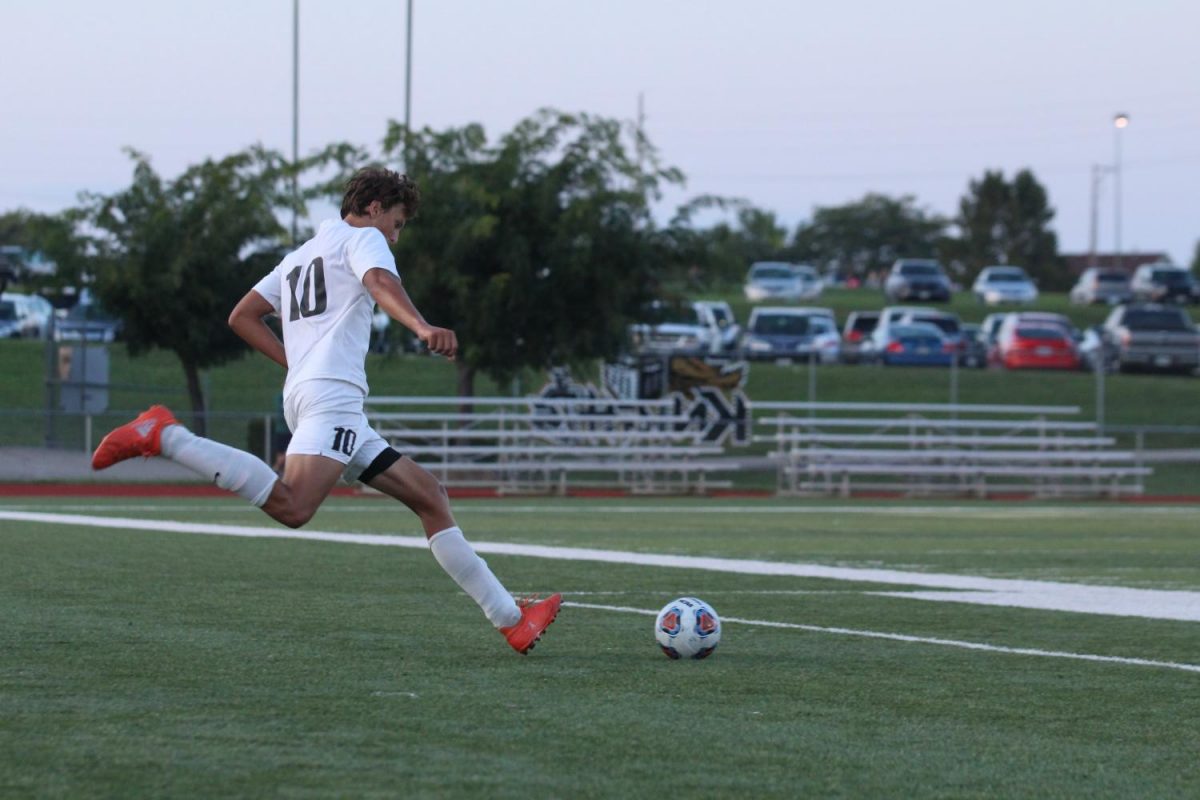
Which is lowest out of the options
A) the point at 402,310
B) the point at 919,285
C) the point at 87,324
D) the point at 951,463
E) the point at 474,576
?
the point at 951,463

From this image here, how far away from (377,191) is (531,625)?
68.9 inches

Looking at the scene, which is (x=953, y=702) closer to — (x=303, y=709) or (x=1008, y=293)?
(x=303, y=709)

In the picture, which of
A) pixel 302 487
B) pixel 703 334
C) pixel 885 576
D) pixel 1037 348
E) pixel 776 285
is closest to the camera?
pixel 302 487

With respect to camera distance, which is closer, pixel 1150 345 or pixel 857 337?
pixel 1150 345

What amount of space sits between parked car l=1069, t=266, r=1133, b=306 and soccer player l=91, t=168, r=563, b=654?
192 ft

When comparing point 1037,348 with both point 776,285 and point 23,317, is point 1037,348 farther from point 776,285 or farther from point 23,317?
point 23,317

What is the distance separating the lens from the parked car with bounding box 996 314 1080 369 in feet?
136

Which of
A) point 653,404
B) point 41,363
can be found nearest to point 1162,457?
point 653,404

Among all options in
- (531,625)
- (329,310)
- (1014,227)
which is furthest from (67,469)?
(1014,227)

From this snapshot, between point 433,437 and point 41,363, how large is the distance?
24.4 ft

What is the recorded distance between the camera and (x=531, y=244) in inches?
1088

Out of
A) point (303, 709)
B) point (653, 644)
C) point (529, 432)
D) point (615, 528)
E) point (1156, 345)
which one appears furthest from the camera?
point (1156, 345)

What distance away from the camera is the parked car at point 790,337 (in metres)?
40.8

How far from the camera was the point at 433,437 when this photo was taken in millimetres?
26438
